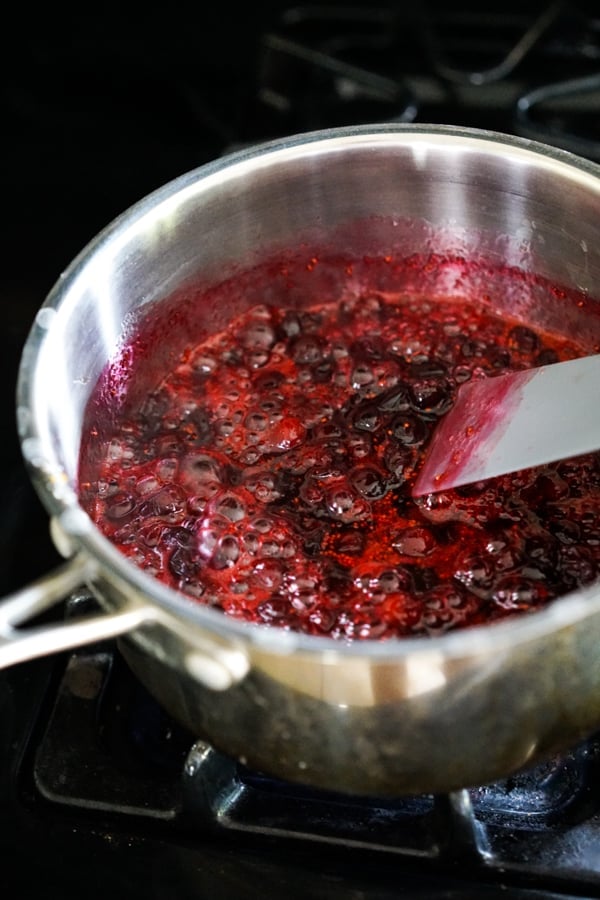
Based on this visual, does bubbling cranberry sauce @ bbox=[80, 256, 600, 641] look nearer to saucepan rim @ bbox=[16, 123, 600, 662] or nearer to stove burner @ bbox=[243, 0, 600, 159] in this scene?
saucepan rim @ bbox=[16, 123, 600, 662]

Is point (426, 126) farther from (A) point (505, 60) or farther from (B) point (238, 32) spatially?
(B) point (238, 32)

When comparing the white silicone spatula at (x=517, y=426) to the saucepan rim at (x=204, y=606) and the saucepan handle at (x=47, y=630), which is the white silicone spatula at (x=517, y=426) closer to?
the saucepan rim at (x=204, y=606)

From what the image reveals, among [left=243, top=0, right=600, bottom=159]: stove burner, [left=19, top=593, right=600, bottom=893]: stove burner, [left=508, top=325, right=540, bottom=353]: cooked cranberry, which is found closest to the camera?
[left=19, top=593, right=600, bottom=893]: stove burner

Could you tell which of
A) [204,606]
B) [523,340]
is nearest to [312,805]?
[204,606]

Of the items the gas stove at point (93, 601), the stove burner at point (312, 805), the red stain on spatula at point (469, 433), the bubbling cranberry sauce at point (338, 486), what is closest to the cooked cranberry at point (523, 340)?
the bubbling cranberry sauce at point (338, 486)

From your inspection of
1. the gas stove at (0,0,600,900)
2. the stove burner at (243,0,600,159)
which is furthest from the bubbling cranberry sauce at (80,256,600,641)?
the stove burner at (243,0,600,159)

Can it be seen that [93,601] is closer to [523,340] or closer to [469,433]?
[469,433]
